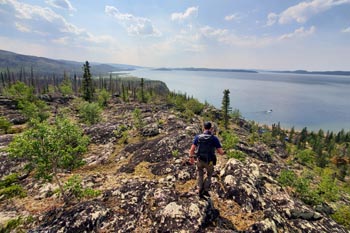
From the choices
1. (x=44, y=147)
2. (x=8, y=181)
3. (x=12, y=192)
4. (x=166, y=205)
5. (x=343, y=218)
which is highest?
(x=44, y=147)

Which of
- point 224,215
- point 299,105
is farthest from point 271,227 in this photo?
point 299,105

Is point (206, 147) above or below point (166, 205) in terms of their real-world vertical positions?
above

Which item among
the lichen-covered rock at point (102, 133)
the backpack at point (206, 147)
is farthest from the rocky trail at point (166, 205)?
the lichen-covered rock at point (102, 133)

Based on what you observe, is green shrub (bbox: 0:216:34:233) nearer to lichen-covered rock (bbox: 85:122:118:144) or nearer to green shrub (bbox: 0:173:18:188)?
green shrub (bbox: 0:173:18:188)

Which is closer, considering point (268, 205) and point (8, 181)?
point (268, 205)

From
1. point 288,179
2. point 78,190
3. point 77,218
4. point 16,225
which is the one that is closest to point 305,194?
point 288,179

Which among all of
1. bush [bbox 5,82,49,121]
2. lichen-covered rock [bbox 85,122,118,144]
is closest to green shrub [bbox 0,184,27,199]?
lichen-covered rock [bbox 85,122,118,144]

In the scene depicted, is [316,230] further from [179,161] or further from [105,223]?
[105,223]

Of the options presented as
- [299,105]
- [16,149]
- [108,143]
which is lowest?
[299,105]

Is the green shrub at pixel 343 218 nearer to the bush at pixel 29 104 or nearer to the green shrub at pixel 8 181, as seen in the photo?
the green shrub at pixel 8 181

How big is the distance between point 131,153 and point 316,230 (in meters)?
14.2

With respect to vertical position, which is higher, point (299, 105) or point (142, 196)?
point (142, 196)

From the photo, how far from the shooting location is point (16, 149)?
866cm

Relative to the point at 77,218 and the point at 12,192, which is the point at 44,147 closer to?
the point at 77,218
